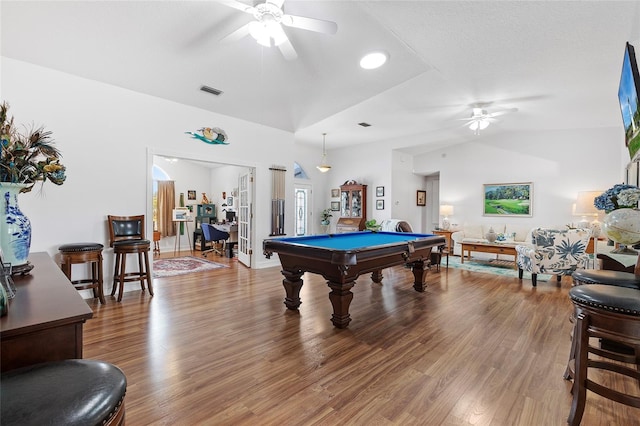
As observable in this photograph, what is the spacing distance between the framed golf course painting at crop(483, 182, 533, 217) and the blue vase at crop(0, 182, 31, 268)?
8457 mm

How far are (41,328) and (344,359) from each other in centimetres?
193

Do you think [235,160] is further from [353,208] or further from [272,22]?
[353,208]

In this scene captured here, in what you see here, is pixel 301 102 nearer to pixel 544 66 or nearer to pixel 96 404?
pixel 544 66

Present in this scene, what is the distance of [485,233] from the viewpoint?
24.3 feet

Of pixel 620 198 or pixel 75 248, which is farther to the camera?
pixel 75 248

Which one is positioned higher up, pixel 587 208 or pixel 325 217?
pixel 587 208

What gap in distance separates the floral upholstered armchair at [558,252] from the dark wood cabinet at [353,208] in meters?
4.30

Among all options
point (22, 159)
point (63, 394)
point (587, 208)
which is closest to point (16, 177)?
point (22, 159)

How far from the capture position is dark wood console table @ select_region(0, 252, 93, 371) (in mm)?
889

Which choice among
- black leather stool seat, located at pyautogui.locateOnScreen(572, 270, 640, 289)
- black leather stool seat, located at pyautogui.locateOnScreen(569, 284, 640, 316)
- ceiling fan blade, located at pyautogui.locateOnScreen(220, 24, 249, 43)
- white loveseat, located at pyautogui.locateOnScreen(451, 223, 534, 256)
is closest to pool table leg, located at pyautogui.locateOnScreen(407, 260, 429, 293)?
black leather stool seat, located at pyautogui.locateOnScreen(572, 270, 640, 289)

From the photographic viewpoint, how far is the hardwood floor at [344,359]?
5.61 ft

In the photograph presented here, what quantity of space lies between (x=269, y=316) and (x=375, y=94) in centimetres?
385

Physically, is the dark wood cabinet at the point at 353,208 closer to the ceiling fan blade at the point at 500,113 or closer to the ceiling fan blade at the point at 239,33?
the ceiling fan blade at the point at 500,113

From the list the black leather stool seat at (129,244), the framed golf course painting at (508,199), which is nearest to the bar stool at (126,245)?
the black leather stool seat at (129,244)
